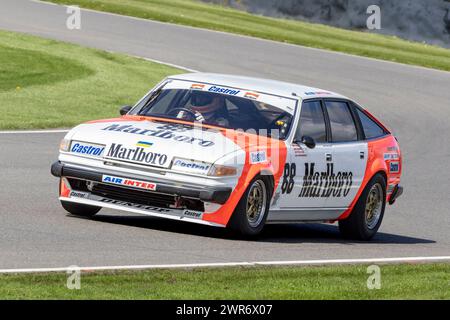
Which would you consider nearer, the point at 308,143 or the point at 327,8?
the point at 308,143

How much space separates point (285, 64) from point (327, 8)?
400 cm

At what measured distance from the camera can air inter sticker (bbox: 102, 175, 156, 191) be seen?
10789mm

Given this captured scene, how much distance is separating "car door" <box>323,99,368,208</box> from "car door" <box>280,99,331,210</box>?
0.41 feet

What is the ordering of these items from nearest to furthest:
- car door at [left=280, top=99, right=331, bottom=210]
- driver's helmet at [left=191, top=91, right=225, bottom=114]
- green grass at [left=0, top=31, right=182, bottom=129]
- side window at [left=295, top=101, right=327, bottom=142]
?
car door at [left=280, top=99, right=331, bottom=210] → driver's helmet at [left=191, top=91, right=225, bottom=114] → side window at [left=295, top=101, right=327, bottom=142] → green grass at [left=0, top=31, right=182, bottom=129]

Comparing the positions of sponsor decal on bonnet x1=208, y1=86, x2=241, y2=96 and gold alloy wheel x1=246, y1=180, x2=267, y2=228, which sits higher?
sponsor decal on bonnet x1=208, y1=86, x2=241, y2=96

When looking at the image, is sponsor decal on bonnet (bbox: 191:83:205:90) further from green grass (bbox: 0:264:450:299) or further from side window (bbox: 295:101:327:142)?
green grass (bbox: 0:264:450:299)

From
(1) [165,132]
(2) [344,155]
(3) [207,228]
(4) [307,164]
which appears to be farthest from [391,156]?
(1) [165,132]

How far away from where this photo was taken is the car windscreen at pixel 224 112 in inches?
460

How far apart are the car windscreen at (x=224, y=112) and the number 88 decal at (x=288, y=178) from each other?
32cm

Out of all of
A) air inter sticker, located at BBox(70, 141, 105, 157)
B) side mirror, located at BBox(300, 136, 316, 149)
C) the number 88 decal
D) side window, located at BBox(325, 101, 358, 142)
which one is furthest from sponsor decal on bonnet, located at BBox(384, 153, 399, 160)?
air inter sticker, located at BBox(70, 141, 105, 157)

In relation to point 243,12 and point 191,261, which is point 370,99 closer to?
point 243,12

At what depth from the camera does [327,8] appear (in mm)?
31562

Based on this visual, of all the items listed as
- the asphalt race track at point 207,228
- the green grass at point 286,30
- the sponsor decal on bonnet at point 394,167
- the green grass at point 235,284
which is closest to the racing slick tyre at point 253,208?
the asphalt race track at point 207,228

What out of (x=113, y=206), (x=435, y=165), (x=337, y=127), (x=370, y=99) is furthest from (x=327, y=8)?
(x=113, y=206)
